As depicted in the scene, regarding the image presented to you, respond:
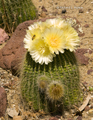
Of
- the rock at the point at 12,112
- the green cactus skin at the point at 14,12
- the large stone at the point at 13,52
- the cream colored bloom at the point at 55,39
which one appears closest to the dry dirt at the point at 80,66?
the rock at the point at 12,112

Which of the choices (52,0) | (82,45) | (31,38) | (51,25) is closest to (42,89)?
(31,38)

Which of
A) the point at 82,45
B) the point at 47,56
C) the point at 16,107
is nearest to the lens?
the point at 47,56

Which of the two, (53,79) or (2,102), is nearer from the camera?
(53,79)

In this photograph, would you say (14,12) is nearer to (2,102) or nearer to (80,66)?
(80,66)

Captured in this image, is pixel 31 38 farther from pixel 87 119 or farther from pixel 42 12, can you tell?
pixel 42 12

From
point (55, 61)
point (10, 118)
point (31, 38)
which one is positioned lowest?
point (10, 118)

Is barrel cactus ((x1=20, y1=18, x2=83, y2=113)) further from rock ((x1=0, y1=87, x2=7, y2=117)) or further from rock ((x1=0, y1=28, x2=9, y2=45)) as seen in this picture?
rock ((x1=0, y1=28, x2=9, y2=45))

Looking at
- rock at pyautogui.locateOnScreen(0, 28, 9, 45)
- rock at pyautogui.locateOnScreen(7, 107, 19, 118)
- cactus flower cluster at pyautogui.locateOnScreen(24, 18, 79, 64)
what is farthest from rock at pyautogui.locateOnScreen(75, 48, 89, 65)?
rock at pyautogui.locateOnScreen(0, 28, 9, 45)

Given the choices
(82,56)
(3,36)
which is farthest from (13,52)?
(82,56)

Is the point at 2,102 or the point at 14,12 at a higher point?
the point at 14,12
